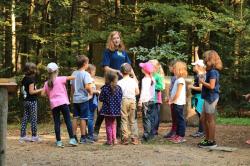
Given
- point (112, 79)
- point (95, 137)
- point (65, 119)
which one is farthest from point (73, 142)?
point (112, 79)

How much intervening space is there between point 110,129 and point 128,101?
2.24 feet

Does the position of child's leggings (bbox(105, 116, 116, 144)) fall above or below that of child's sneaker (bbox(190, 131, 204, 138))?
above

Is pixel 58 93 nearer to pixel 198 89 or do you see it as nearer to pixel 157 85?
pixel 157 85

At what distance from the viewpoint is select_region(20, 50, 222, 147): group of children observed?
9023 mm

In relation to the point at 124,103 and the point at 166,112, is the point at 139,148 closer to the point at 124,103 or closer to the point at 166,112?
the point at 124,103

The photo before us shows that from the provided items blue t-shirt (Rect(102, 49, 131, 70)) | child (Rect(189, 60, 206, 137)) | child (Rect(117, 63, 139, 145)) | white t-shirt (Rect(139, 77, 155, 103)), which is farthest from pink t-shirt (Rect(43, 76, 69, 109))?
child (Rect(189, 60, 206, 137))

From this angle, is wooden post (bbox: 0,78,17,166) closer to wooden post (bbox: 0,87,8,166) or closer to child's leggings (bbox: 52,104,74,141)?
wooden post (bbox: 0,87,8,166)

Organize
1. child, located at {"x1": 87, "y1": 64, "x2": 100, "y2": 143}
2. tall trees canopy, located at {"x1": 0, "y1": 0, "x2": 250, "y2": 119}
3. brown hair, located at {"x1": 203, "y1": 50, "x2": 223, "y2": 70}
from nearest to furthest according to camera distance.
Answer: brown hair, located at {"x1": 203, "y1": 50, "x2": 223, "y2": 70} → child, located at {"x1": 87, "y1": 64, "x2": 100, "y2": 143} → tall trees canopy, located at {"x1": 0, "y1": 0, "x2": 250, "y2": 119}

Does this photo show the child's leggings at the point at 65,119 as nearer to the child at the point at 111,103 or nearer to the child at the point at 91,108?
the child at the point at 91,108

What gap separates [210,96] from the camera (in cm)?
900

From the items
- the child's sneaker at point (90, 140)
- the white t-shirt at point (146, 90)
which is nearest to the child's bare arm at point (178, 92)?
the white t-shirt at point (146, 90)

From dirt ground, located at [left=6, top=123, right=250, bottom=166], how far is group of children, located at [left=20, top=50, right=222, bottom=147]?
31 cm

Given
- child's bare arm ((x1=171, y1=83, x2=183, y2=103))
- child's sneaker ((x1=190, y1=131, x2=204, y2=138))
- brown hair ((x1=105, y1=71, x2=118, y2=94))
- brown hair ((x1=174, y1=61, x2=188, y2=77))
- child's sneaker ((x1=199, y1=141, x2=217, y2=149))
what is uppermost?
brown hair ((x1=174, y1=61, x2=188, y2=77))

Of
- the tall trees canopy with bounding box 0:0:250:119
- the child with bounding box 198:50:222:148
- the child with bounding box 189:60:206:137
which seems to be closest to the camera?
the child with bounding box 198:50:222:148
